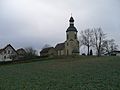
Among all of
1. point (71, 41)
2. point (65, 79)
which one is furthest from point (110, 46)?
point (65, 79)

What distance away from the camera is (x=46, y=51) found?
13075 cm

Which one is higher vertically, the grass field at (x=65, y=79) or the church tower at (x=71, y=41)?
the church tower at (x=71, y=41)

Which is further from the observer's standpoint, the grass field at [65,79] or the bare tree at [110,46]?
the bare tree at [110,46]

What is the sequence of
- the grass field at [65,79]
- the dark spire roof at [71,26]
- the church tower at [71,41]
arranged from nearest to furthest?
the grass field at [65,79] < the church tower at [71,41] < the dark spire roof at [71,26]

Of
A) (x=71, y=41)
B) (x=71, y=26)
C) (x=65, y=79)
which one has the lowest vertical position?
(x=65, y=79)

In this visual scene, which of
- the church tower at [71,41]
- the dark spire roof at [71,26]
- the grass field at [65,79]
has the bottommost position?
the grass field at [65,79]

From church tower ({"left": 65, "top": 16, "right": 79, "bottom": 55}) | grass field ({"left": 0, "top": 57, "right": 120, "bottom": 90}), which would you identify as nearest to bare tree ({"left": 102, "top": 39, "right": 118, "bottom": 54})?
church tower ({"left": 65, "top": 16, "right": 79, "bottom": 55})

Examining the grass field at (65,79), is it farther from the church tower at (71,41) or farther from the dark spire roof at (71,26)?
the dark spire roof at (71,26)

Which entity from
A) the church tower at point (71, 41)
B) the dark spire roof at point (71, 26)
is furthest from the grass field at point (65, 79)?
Answer: the dark spire roof at point (71, 26)

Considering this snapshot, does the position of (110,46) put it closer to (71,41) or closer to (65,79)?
(71,41)

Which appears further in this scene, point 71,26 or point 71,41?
point 71,26

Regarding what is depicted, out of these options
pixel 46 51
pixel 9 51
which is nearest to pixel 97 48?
pixel 46 51

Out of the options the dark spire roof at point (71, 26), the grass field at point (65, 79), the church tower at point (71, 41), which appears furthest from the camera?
the dark spire roof at point (71, 26)

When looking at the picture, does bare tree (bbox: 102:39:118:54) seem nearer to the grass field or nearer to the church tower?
the church tower
